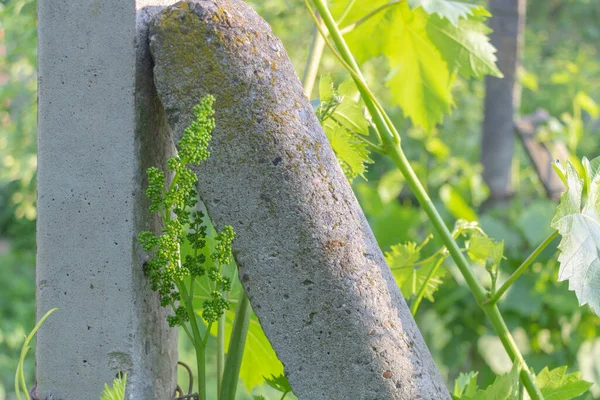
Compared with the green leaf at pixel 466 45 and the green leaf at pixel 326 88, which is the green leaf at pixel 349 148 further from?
the green leaf at pixel 466 45

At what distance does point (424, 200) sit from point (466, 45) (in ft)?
1.30

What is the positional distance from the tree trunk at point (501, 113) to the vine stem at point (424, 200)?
2.92m

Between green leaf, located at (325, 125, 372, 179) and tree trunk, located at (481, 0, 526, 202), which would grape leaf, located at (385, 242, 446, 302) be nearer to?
green leaf, located at (325, 125, 372, 179)

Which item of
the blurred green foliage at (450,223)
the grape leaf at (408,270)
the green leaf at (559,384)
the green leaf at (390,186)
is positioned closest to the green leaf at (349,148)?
the grape leaf at (408,270)

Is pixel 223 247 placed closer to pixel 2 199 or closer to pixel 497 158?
pixel 497 158

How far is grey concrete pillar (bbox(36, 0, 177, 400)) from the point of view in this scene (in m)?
0.91

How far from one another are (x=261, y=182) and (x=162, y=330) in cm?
30

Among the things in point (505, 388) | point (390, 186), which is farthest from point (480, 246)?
point (390, 186)

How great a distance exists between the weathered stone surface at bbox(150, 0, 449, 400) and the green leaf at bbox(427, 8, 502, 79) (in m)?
0.56

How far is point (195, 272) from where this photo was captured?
870mm

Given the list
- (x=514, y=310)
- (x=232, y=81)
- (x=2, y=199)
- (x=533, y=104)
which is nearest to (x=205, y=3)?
(x=232, y=81)

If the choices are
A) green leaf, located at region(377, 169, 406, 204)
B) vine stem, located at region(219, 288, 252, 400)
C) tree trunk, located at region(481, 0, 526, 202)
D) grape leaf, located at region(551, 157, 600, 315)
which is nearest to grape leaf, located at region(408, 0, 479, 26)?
grape leaf, located at region(551, 157, 600, 315)

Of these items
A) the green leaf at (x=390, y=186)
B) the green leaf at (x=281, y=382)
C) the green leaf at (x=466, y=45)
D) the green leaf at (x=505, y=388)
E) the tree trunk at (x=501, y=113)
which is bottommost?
the green leaf at (x=390, y=186)

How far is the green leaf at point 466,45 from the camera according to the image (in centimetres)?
131
